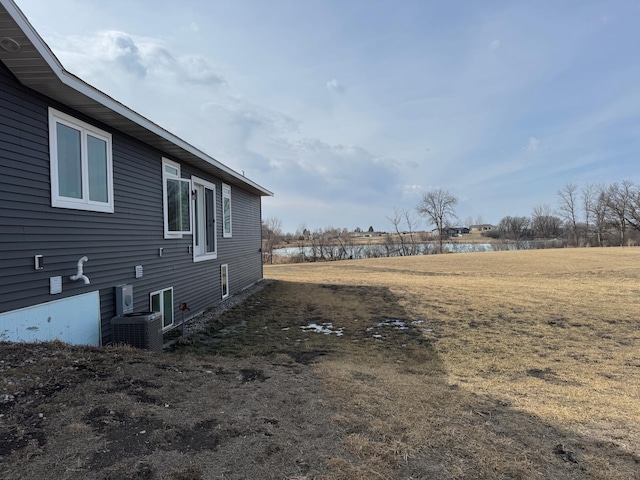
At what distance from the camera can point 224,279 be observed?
10.4m

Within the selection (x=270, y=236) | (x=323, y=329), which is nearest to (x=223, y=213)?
(x=323, y=329)

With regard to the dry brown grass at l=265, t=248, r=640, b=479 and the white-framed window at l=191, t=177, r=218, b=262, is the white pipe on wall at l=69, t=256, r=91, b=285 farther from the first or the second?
the white-framed window at l=191, t=177, r=218, b=262

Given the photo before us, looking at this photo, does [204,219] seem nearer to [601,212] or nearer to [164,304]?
[164,304]

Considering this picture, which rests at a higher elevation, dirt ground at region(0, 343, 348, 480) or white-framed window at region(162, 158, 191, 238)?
white-framed window at region(162, 158, 191, 238)

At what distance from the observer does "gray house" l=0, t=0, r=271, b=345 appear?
3672 millimetres

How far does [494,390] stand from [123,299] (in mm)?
5207

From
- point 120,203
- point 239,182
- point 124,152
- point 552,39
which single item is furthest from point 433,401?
point 552,39

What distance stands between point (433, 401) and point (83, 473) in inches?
112

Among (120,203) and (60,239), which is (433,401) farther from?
(120,203)

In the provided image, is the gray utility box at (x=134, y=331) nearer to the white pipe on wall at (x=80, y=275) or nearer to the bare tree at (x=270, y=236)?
the white pipe on wall at (x=80, y=275)

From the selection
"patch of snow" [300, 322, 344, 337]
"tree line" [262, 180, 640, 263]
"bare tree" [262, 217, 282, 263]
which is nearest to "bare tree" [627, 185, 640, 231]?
"tree line" [262, 180, 640, 263]

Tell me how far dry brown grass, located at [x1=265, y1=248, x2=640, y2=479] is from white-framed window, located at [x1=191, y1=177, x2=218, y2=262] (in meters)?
3.14

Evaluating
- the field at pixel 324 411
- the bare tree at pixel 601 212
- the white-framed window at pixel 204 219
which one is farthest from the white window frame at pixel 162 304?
the bare tree at pixel 601 212

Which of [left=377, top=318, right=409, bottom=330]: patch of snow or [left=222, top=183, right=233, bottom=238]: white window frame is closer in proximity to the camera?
[left=377, top=318, right=409, bottom=330]: patch of snow
